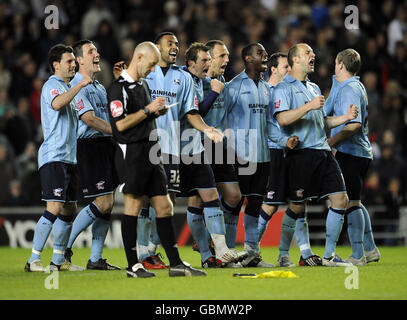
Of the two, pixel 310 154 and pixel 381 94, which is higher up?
pixel 381 94

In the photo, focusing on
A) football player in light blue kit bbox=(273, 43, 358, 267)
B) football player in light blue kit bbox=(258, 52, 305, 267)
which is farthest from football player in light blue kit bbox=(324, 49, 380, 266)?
football player in light blue kit bbox=(258, 52, 305, 267)

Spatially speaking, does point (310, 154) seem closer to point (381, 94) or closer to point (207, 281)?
point (207, 281)

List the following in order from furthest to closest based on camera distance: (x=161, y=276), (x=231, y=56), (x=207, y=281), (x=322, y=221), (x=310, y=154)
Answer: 1. (x=231, y=56)
2. (x=322, y=221)
3. (x=310, y=154)
4. (x=161, y=276)
5. (x=207, y=281)

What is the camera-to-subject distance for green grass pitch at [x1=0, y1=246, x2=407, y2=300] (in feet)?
24.4

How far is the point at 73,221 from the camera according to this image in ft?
35.0

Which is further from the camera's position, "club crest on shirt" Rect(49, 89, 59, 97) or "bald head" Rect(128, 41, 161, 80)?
"club crest on shirt" Rect(49, 89, 59, 97)

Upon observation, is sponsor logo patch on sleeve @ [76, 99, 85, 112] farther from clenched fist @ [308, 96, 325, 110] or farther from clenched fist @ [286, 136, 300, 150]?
clenched fist @ [308, 96, 325, 110]

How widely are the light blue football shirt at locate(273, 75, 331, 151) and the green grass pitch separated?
153cm

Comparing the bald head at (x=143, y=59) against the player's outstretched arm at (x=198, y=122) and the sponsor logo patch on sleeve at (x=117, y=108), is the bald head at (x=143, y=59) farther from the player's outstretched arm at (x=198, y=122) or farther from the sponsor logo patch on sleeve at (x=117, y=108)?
the player's outstretched arm at (x=198, y=122)

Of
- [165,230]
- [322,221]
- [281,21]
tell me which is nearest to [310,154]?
[165,230]

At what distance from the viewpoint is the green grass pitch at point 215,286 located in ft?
24.4

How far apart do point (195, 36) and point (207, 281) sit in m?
11.3

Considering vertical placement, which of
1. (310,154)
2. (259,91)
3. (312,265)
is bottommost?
(312,265)

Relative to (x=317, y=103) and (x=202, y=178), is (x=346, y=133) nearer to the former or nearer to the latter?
(x=317, y=103)
